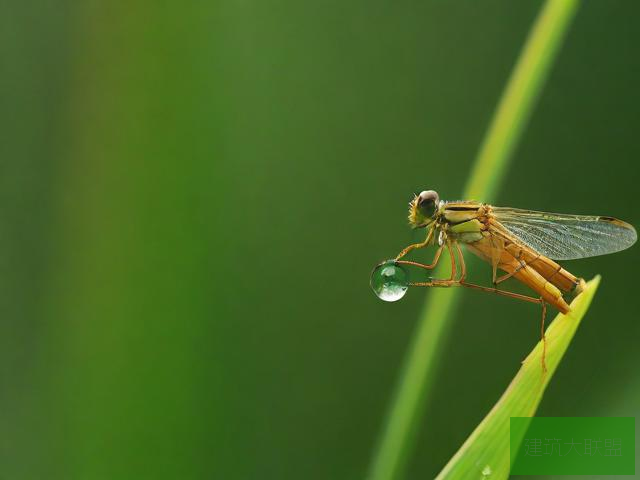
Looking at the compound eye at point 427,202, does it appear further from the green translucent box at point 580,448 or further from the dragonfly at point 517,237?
the green translucent box at point 580,448

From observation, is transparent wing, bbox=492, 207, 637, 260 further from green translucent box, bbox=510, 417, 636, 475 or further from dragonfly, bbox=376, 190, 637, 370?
green translucent box, bbox=510, 417, 636, 475

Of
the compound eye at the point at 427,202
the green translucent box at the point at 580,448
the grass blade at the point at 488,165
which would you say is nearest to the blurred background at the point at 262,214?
→ the green translucent box at the point at 580,448

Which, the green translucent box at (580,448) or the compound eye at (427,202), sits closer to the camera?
the green translucent box at (580,448)

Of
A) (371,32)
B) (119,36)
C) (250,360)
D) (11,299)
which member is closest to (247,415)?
(250,360)

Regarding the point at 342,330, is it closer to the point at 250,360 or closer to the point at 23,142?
the point at 250,360

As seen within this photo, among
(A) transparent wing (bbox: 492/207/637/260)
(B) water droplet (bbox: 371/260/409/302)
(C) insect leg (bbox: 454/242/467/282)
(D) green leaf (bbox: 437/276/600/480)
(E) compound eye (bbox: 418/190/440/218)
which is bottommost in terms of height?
(D) green leaf (bbox: 437/276/600/480)

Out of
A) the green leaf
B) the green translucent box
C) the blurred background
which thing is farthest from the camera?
the green translucent box

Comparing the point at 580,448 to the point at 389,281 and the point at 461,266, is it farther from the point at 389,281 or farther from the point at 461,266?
the point at 389,281

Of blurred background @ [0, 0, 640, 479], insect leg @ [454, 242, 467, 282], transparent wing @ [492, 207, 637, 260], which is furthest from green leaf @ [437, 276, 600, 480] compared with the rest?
transparent wing @ [492, 207, 637, 260]
